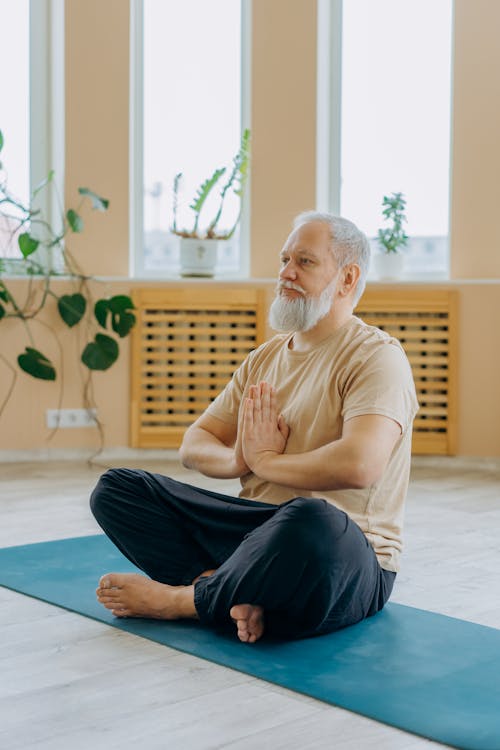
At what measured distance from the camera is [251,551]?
7.21ft

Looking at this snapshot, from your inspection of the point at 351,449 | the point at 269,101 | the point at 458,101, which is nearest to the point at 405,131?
the point at 458,101

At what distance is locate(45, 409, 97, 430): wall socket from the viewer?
17.1ft

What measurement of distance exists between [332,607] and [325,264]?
0.80 m

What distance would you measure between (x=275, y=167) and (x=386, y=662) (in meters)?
3.60

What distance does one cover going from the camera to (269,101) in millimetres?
5324

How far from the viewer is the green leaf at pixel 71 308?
5098 millimetres

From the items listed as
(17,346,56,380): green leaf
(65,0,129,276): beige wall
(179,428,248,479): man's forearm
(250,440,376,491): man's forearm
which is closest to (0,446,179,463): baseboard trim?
(17,346,56,380): green leaf

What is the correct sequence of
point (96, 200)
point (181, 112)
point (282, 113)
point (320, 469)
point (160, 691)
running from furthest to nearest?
point (181, 112) → point (282, 113) → point (96, 200) → point (320, 469) → point (160, 691)

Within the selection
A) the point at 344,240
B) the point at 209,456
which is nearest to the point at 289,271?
the point at 344,240

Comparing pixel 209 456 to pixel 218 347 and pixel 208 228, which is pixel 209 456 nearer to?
pixel 218 347

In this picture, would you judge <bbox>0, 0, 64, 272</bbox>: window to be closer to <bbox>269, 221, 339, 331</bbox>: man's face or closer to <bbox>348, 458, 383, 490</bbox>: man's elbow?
<bbox>269, 221, 339, 331</bbox>: man's face

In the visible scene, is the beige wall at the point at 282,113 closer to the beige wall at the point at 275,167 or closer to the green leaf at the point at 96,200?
the beige wall at the point at 275,167

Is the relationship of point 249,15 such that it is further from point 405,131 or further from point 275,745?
point 275,745

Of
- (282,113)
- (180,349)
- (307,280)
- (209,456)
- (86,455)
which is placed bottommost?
(86,455)
